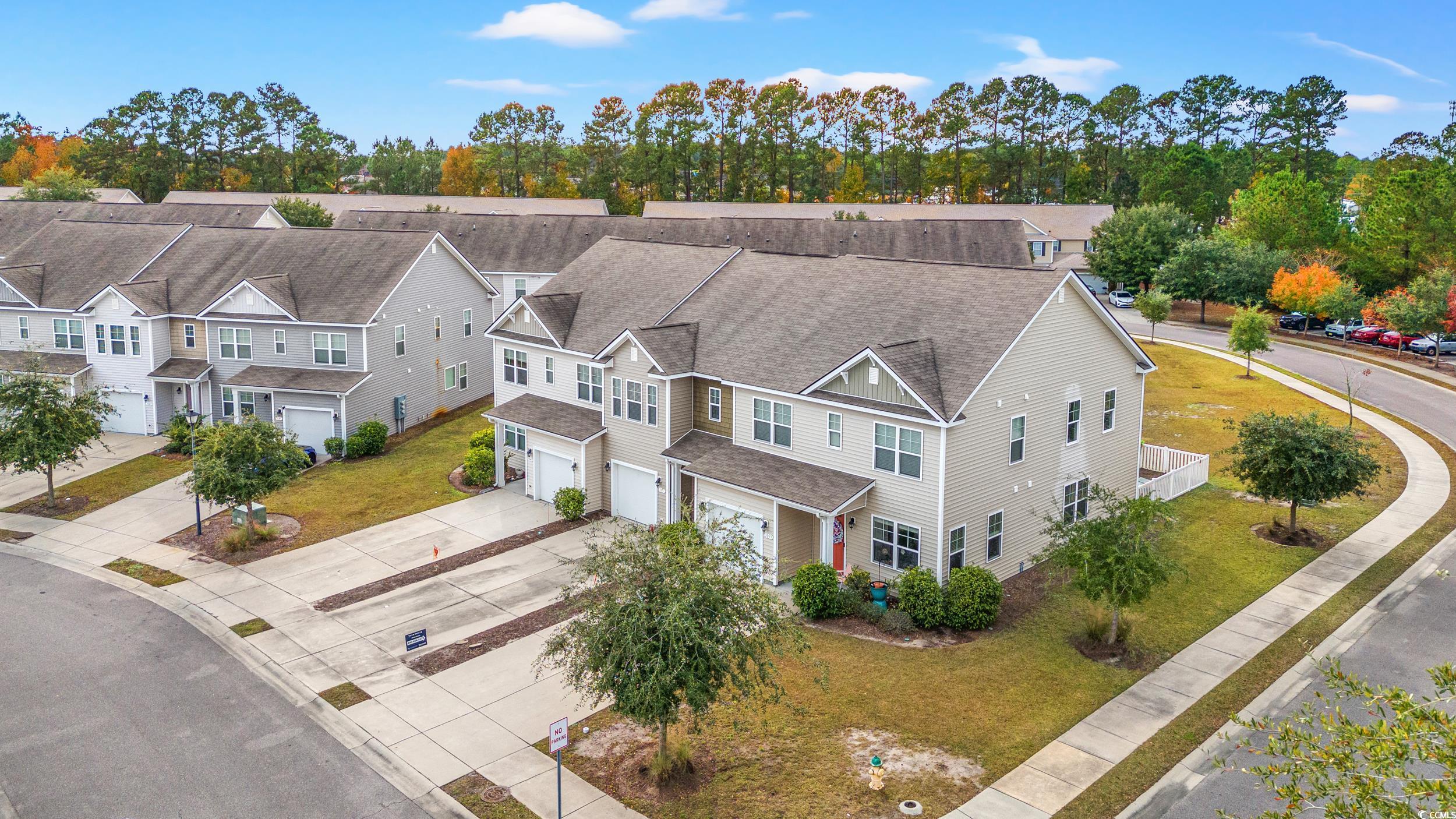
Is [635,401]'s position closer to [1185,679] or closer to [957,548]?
[957,548]

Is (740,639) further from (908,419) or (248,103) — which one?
(248,103)

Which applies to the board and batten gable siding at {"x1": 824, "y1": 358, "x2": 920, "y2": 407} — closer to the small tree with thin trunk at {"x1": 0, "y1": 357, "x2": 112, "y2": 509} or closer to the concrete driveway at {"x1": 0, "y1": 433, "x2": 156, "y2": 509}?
the small tree with thin trunk at {"x1": 0, "y1": 357, "x2": 112, "y2": 509}

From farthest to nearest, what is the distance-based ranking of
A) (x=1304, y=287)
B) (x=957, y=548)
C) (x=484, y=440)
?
(x=1304, y=287), (x=484, y=440), (x=957, y=548)

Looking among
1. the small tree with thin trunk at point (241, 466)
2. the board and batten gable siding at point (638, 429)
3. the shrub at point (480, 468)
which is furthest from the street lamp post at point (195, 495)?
the board and batten gable siding at point (638, 429)

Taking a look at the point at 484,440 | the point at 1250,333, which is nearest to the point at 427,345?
the point at 484,440

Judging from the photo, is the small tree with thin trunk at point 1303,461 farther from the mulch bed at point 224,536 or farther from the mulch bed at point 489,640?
the mulch bed at point 224,536

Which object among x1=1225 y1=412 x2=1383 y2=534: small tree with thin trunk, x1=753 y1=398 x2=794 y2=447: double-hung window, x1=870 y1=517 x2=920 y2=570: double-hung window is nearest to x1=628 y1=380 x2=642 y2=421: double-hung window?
x1=753 y1=398 x2=794 y2=447: double-hung window
